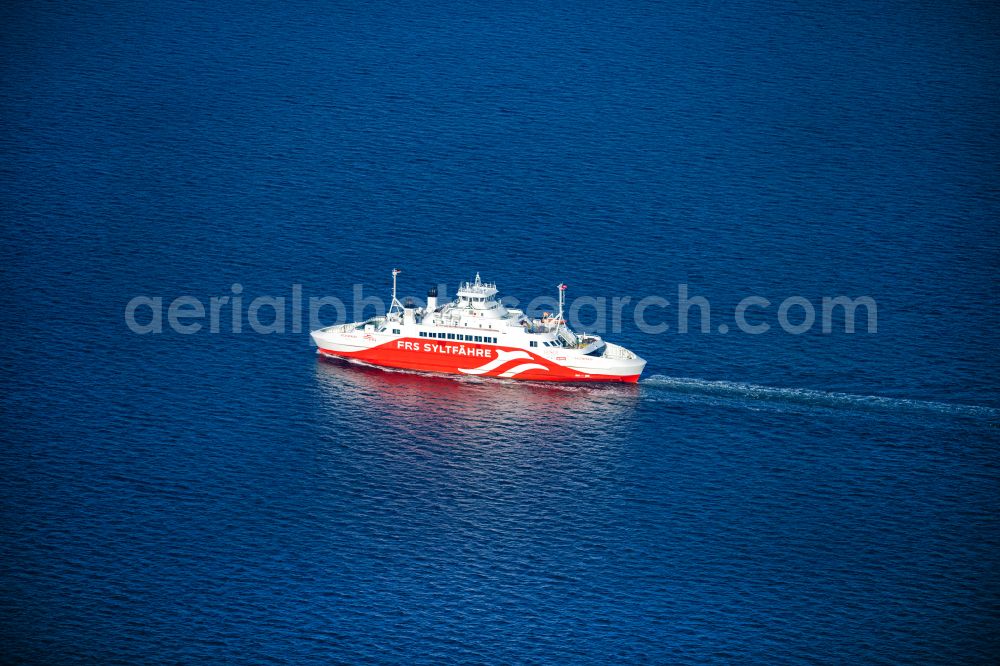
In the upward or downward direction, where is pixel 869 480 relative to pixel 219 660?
upward

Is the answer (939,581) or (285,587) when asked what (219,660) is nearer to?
(285,587)

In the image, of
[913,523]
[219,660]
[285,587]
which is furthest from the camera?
[913,523]

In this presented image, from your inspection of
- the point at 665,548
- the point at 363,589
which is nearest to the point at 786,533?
the point at 665,548

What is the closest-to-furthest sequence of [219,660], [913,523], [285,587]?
[219,660]
[285,587]
[913,523]

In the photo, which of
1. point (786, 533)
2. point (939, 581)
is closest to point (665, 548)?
point (786, 533)

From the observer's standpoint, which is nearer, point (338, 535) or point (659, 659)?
point (659, 659)

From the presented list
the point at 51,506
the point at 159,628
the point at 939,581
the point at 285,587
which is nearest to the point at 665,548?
the point at 939,581

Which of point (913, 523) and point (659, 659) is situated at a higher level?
point (913, 523)

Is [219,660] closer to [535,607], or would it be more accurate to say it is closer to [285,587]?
[285,587]

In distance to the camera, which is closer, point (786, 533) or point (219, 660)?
point (219, 660)
